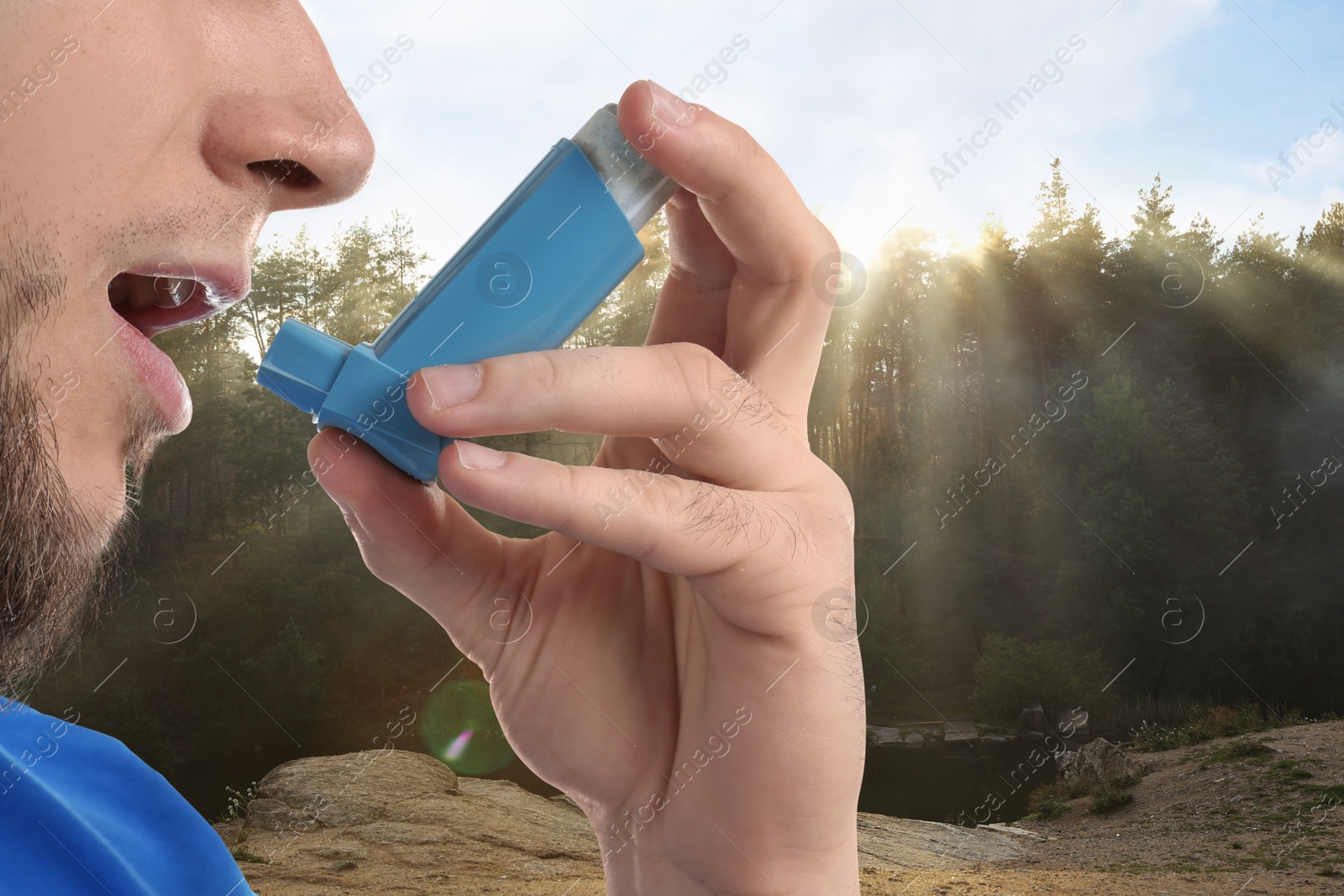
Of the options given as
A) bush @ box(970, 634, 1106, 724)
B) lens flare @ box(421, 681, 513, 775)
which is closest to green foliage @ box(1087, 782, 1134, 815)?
bush @ box(970, 634, 1106, 724)

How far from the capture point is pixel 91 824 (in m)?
0.92

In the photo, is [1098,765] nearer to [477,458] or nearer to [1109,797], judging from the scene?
[1109,797]

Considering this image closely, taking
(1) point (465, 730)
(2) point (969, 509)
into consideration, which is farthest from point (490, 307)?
(2) point (969, 509)

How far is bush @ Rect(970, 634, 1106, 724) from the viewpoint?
14.7 m

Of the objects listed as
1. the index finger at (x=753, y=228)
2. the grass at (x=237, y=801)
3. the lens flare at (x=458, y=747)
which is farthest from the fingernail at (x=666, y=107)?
the lens flare at (x=458, y=747)

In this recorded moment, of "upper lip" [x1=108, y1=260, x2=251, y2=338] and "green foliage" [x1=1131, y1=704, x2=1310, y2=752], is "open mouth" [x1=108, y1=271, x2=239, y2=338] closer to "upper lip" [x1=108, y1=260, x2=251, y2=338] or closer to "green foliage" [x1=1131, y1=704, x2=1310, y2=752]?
"upper lip" [x1=108, y1=260, x2=251, y2=338]

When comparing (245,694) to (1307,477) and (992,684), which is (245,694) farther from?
(1307,477)

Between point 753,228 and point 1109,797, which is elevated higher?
point 753,228

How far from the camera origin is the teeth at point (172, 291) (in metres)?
0.80

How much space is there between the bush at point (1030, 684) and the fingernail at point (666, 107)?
15.5m

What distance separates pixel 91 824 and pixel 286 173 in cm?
69

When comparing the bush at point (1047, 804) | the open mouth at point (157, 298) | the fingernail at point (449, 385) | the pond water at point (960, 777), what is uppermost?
the fingernail at point (449, 385)

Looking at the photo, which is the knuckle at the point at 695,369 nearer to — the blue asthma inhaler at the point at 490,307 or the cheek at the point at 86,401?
the blue asthma inhaler at the point at 490,307

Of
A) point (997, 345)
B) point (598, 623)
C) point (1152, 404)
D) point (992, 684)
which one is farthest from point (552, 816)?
point (997, 345)
